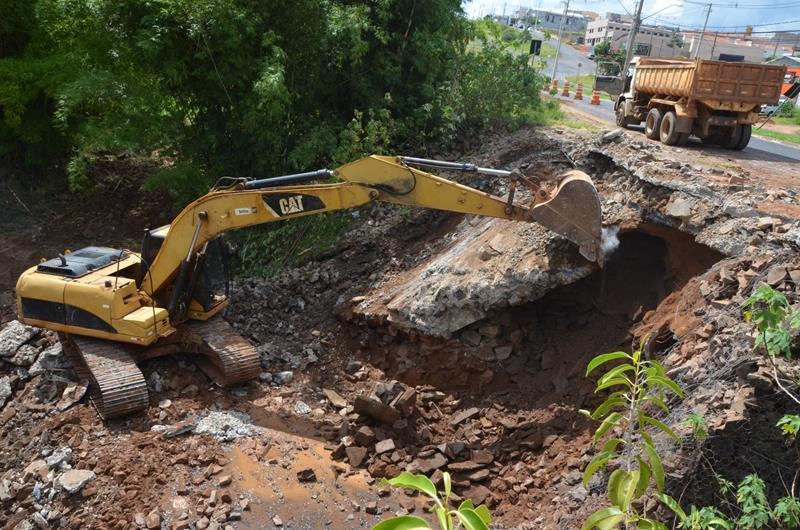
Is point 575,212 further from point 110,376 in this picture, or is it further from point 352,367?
point 110,376

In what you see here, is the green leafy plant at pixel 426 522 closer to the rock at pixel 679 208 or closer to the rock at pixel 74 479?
the rock at pixel 74 479

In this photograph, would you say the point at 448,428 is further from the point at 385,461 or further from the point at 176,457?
the point at 176,457

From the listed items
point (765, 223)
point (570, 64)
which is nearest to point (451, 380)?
point (765, 223)

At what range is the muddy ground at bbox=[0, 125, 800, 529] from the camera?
6207mm

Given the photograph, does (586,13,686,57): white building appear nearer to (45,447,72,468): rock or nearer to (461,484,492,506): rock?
(461,484,492,506): rock

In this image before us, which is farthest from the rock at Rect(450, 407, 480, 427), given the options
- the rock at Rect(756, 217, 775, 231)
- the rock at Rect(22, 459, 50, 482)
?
the rock at Rect(22, 459, 50, 482)

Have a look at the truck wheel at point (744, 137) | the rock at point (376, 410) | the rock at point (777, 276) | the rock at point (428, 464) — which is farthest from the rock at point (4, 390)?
the truck wheel at point (744, 137)

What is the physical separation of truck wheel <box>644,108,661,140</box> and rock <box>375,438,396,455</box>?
10137 millimetres

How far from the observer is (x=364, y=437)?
7.26m

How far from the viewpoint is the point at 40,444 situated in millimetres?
7219

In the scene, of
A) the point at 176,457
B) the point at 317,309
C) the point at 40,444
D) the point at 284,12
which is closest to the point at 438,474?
the point at 176,457

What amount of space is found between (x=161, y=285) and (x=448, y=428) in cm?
413

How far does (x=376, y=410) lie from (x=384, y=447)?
1.51ft

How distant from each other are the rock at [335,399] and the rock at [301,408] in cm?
31
